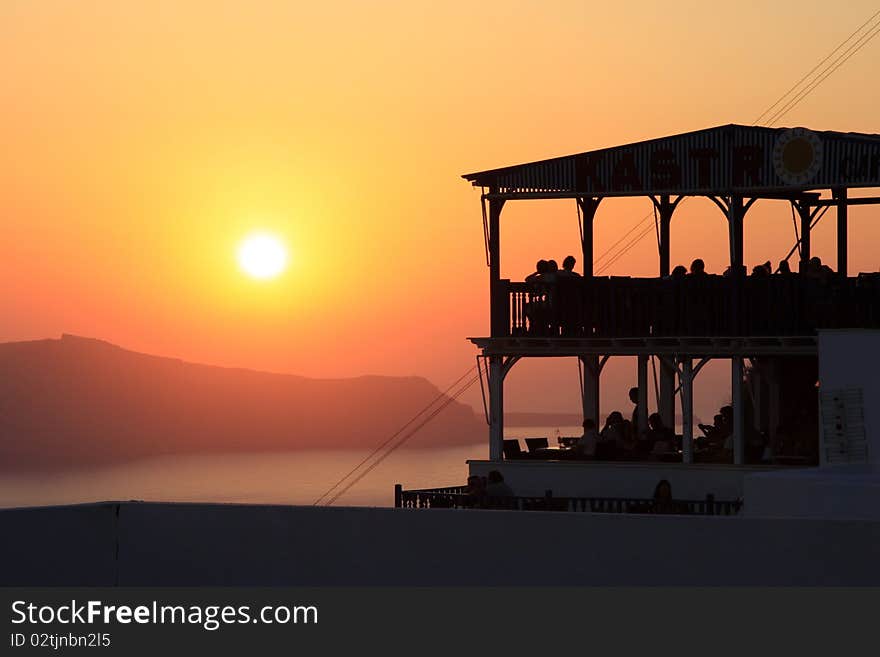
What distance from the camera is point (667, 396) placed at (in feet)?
126

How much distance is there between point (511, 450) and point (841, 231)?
7.37 metres

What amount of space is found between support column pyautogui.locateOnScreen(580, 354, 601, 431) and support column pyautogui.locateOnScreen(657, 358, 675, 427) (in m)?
1.45

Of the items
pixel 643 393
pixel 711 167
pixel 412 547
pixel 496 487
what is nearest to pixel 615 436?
pixel 496 487

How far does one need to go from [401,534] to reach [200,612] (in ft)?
10.1

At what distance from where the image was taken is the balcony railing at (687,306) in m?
32.5

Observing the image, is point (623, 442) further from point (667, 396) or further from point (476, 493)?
point (667, 396)

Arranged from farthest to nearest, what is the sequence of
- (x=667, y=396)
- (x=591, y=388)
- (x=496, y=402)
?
→ (x=667, y=396) < (x=591, y=388) < (x=496, y=402)

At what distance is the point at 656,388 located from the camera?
37.8 m

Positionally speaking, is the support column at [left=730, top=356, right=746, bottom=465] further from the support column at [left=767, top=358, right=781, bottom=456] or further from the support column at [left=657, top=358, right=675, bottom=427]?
the support column at [left=657, top=358, right=675, bottom=427]

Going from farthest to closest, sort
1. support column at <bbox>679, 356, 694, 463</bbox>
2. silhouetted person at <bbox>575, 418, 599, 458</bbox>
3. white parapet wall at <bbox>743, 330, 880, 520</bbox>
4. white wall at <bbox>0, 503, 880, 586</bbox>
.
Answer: silhouetted person at <bbox>575, 418, 599, 458</bbox> → support column at <bbox>679, 356, 694, 463</bbox> → white parapet wall at <bbox>743, 330, 880, 520</bbox> → white wall at <bbox>0, 503, 880, 586</bbox>

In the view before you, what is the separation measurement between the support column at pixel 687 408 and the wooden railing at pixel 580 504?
994 millimetres

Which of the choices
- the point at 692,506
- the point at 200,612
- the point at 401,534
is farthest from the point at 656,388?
the point at 200,612

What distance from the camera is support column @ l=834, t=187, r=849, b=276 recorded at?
3634cm

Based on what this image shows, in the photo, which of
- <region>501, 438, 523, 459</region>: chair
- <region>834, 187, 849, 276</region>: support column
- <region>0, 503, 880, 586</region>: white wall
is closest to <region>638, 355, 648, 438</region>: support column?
<region>501, 438, 523, 459</region>: chair
